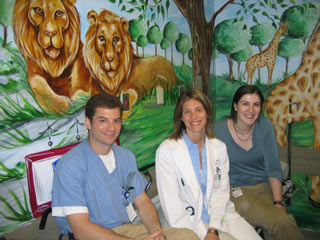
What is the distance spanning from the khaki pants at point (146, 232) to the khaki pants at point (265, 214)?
1.88ft

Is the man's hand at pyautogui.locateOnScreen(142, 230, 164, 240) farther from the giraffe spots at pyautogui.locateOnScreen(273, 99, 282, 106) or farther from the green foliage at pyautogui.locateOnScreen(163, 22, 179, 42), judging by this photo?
the giraffe spots at pyautogui.locateOnScreen(273, 99, 282, 106)

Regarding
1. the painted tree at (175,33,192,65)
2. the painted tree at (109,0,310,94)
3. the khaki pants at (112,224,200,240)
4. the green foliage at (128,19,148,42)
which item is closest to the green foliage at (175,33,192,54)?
the painted tree at (175,33,192,65)

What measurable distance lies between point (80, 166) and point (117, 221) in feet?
1.37

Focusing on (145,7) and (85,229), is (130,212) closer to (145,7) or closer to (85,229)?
(85,229)

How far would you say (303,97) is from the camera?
293cm

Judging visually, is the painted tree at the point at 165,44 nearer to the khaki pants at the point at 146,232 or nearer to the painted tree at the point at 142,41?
the painted tree at the point at 142,41

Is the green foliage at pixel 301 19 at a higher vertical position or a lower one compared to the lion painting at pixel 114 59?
higher

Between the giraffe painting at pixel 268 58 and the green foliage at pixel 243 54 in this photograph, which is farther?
the green foliage at pixel 243 54

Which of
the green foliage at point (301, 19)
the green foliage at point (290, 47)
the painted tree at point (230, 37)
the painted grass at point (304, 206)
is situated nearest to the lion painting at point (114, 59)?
the painted tree at point (230, 37)

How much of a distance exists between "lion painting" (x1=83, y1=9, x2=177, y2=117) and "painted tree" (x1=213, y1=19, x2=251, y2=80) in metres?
1.37

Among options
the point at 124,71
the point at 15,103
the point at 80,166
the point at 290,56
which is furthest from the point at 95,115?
the point at 290,56

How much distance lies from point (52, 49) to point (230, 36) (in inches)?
96.2

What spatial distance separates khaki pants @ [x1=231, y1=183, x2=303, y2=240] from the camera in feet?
5.61

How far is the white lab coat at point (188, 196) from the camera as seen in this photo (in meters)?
1.64
